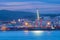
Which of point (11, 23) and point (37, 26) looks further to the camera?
point (11, 23)

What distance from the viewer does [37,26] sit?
116 feet

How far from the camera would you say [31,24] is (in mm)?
35312

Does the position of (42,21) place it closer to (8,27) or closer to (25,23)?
(25,23)

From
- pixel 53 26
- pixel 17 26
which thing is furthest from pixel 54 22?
pixel 17 26

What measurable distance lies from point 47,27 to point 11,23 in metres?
6.23

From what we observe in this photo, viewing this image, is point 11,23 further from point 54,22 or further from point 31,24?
point 54,22

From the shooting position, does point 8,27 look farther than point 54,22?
Yes

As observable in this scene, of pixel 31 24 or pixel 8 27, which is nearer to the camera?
pixel 31 24

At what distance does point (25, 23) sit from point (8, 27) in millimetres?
3061

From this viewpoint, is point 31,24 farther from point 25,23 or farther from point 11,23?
point 11,23

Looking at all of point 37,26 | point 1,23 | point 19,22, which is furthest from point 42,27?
point 1,23

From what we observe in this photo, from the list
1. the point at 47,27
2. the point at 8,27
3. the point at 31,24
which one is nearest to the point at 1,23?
the point at 8,27

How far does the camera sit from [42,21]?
113 feet

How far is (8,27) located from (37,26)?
5080 millimetres
